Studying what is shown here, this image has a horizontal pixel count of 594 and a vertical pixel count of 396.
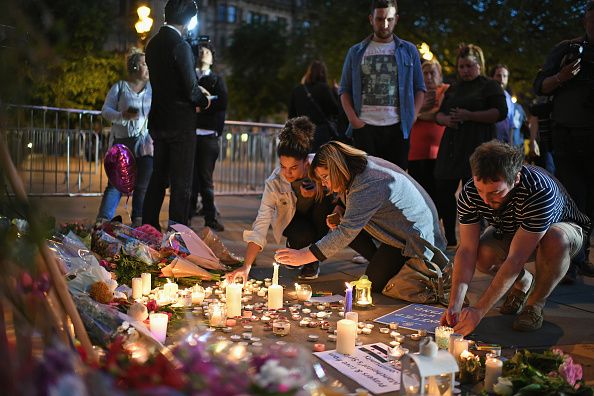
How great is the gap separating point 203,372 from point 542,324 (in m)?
2.57

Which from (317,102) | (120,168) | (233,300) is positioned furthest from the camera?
(317,102)

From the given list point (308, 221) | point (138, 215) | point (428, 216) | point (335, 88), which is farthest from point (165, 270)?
point (335, 88)

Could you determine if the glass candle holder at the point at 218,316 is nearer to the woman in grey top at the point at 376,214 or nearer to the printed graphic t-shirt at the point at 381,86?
the woman in grey top at the point at 376,214

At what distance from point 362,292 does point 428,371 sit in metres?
1.63

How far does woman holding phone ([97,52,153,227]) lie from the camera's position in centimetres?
575

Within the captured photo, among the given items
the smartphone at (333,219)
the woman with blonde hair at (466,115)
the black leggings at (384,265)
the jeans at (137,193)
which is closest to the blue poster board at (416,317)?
the black leggings at (384,265)

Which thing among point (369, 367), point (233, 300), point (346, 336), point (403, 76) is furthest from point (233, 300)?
point (403, 76)

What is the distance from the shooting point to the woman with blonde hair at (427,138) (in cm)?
581

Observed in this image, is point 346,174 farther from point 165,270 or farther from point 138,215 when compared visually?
point 138,215

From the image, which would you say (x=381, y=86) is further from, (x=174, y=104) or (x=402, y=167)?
(x=174, y=104)

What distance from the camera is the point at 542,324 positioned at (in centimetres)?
340

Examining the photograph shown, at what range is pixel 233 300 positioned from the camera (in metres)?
3.31

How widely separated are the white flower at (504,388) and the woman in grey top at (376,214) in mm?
1453

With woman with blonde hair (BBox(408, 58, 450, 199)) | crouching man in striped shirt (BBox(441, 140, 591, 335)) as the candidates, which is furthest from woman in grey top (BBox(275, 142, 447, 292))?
woman with blonde hair (BBox(408, 58, 450, 199))
